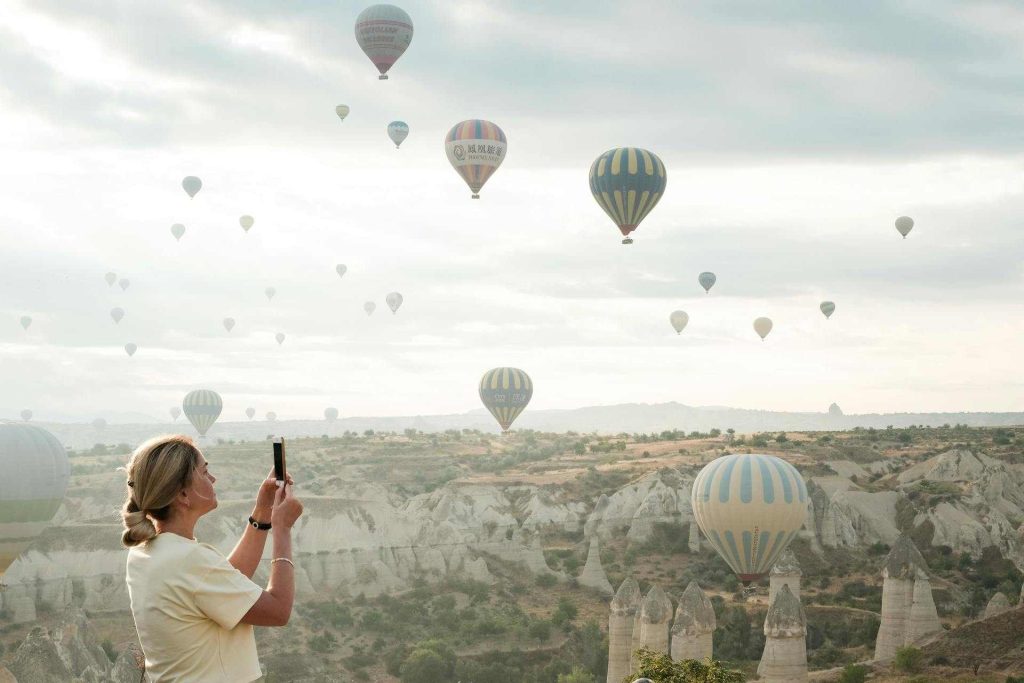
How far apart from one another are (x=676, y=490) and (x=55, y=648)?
47.1 m

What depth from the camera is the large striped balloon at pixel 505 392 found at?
108312 millimetres

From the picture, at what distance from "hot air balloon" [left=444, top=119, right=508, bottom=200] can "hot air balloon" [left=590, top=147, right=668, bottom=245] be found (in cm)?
1087

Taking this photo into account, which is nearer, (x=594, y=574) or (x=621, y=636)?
(x=621, y=636)

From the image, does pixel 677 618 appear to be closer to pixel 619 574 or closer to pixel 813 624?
pixel 813 624

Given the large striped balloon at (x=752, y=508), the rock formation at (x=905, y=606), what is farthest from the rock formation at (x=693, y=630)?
the rock formation at (x=905, y=606)

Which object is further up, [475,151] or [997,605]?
[475,151]

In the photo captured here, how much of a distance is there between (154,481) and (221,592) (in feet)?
1.82

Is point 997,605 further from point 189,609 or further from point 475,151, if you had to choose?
point 189,609

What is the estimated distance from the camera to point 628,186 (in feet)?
220

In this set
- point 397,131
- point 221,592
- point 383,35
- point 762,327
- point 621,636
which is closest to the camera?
point 221,592

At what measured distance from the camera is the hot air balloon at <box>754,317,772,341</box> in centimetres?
12681

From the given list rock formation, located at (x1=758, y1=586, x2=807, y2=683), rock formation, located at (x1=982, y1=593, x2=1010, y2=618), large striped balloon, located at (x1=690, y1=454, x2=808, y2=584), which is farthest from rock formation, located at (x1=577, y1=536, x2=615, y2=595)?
rock formation, located at (x1=758, y1=586, x2=807, y2=683)

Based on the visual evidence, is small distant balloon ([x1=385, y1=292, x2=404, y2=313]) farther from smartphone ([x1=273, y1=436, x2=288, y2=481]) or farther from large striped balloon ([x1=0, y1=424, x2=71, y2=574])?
smartphone ([x1=273, y1=436, x2=288, y2=481])

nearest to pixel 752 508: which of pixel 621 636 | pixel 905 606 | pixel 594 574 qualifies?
pixel 621 636
